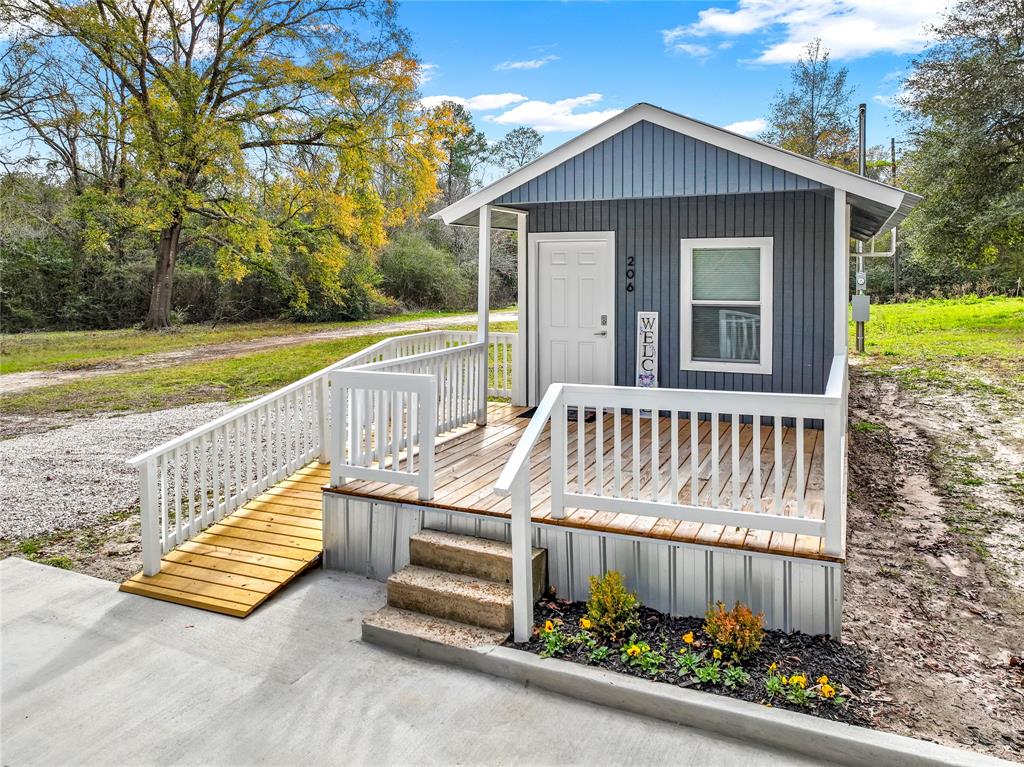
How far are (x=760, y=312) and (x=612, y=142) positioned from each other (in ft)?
7.21

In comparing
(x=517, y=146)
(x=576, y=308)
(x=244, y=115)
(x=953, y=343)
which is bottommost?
(x=953, y=343)

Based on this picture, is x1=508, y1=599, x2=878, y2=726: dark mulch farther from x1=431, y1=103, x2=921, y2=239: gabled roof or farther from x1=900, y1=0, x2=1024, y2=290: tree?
x1=900, y1=0, x2=1024, y2=290: tree

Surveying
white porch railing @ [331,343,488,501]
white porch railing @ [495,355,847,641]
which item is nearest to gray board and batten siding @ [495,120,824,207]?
white porch railing @ [495,355,847,641]

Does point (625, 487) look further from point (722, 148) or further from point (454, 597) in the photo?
point (722, 148)

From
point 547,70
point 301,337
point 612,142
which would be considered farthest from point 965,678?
point 547,70

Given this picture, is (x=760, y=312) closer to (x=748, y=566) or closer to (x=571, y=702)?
(x=748, y=566)

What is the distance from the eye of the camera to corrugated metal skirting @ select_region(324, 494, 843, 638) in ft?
12.7

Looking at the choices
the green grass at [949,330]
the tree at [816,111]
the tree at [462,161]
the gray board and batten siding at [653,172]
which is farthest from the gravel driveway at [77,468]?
the tree at [816,111]

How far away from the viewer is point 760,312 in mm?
7016

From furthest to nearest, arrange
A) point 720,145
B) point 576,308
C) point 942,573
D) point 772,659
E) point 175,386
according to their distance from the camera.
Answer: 1. point 175,386
2. point 576,308
3. point 720,145
4. point 942,573
5. point 772,659

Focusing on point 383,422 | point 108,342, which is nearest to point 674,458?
point 383,422

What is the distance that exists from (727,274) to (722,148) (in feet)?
4.92

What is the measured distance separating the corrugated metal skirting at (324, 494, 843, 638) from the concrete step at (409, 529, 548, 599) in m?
0.08

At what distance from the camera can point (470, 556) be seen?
14.6 feet
